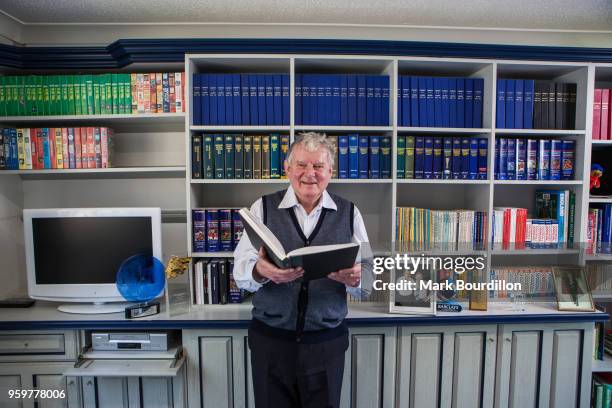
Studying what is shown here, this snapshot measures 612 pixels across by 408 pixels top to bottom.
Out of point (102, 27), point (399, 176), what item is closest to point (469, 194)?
point (399, 176)

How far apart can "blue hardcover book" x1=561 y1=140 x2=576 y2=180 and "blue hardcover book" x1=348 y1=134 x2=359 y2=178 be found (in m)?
1.23

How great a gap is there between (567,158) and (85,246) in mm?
2813

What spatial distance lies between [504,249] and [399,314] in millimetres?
→ 746

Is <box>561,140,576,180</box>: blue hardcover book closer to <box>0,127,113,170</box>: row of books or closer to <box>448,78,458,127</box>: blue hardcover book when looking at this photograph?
<box>448,78,458,127</box>: blue hardcover book

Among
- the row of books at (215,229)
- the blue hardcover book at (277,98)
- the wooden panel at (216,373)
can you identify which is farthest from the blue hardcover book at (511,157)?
the wooden panel at (216,373)

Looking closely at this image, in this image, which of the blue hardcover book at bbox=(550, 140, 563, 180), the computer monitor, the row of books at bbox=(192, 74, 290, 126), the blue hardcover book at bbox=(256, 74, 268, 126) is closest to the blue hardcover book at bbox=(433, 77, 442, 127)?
the blue hardcover book at bbox=(550, 140, 563, 180)

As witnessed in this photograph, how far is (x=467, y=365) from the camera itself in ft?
6.31

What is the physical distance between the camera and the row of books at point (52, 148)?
2031mm

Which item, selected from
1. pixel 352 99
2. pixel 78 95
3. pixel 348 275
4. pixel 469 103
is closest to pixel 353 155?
pixel 352 99

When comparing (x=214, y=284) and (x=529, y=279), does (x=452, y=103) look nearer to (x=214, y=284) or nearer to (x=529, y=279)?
(x=529, y=279)

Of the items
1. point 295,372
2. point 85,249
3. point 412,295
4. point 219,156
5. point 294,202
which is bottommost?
point 295,372

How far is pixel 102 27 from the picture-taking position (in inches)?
89.5

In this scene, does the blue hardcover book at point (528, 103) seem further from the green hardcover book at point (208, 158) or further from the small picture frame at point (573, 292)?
the green hardcover book at point (208, 158)

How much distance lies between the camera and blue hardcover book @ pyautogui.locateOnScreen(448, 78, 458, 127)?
2.07 metres
